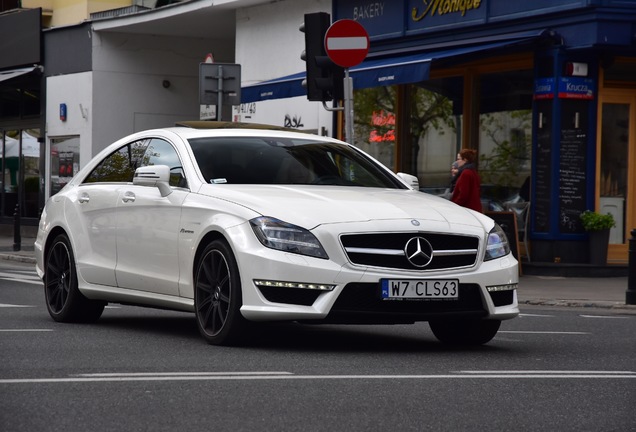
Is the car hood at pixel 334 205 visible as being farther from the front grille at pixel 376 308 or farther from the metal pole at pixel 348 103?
the metal pole at pixel 348 103

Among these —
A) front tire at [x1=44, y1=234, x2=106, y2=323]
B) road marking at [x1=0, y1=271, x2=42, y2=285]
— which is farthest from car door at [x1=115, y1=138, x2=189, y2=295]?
road marking at [x1=0, y1=271, x2=42, y2=285]

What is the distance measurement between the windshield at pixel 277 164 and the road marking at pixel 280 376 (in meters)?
2.41

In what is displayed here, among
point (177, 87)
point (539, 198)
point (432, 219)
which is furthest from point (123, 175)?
point (177, 87)

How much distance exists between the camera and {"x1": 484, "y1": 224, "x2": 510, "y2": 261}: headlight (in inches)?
355

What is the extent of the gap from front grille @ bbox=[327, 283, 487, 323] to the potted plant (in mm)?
11290

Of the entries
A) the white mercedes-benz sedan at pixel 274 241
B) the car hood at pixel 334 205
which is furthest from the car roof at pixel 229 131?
the car hood at pixel 334 205

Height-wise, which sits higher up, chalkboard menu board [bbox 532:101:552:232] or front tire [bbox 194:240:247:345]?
chalkboard menu board [bbox 532:101:552:232]

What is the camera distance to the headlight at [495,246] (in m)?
9.01

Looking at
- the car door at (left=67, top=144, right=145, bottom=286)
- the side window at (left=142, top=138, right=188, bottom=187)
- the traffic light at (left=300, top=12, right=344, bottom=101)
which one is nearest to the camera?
the side window at (left=142, top=138, right=188, bottom=187)

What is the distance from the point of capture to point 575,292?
16562 millimetres

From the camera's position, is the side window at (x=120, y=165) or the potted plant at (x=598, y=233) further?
the potted plant at (x=598, y=233)

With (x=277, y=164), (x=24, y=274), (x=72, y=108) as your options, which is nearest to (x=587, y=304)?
(x=277, y=164)

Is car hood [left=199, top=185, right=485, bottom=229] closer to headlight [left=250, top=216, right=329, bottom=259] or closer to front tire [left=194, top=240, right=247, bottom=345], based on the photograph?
headlight [left=250, top=216, right=329, bottom=259]

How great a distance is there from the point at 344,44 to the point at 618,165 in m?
5.96
